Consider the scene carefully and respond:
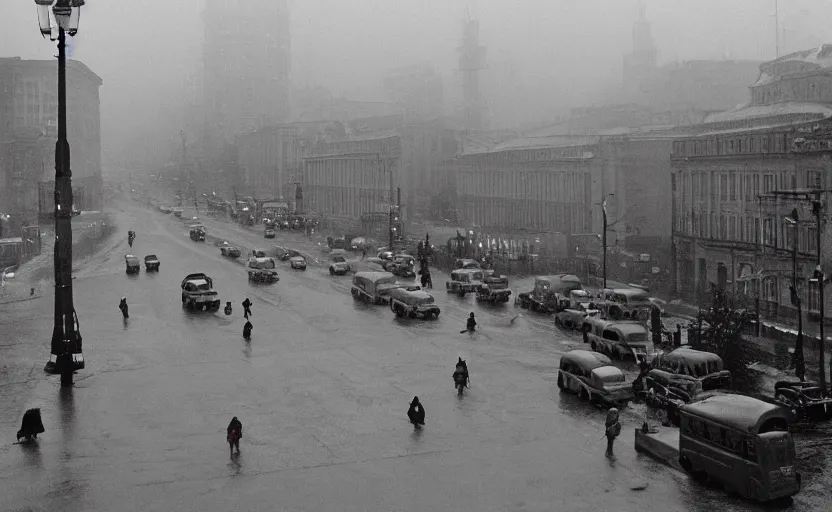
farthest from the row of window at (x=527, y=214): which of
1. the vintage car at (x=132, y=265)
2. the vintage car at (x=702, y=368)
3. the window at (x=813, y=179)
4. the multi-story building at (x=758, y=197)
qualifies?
the vintage car at (x=702, y=368)

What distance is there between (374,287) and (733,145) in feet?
74.4

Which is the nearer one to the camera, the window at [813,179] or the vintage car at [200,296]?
the window at [813,179]

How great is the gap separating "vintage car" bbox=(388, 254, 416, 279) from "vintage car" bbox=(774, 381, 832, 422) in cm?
4001

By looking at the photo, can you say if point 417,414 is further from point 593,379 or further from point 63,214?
point 63,214

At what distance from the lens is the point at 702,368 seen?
28.8 m

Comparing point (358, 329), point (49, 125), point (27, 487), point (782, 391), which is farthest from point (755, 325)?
point (49, 125)

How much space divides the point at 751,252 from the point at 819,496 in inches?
1290

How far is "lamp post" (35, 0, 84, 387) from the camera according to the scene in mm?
28344

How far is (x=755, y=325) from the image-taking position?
39.3 m

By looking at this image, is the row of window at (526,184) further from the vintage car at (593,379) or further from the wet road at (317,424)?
the vintage car at (593,379)

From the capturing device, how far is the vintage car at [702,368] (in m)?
28.5

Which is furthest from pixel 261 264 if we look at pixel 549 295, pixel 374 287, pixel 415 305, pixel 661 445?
pixel 661 445

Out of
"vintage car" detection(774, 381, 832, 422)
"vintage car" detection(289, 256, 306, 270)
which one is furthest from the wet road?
"vintage car" detection(289, 256, 306, 270)

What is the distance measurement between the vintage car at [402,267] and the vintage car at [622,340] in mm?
29053
